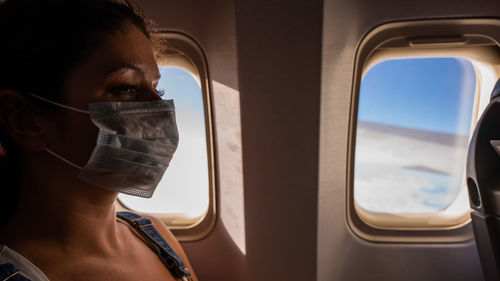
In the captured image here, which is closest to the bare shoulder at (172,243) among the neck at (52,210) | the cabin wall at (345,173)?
the neck at (52,210)

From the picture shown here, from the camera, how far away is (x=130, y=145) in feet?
3.36

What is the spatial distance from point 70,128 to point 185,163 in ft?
4.99

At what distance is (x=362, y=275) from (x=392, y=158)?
839mm

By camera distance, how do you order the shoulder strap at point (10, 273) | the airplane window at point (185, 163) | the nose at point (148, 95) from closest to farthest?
1. the shoulder strap at point (10, 273)
2. the nose at point (148, 95)
3. the airplane window at point (185, 163)

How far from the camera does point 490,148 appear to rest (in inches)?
63.0

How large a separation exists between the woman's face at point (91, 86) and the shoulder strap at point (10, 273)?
29cm

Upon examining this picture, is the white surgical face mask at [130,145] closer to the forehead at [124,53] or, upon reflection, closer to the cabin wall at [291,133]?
the forehead at [124,53]

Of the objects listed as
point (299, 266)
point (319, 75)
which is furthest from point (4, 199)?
point (299, 266)

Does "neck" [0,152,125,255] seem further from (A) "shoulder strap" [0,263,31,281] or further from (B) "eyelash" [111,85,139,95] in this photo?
(B) "eyelash" [111,85,139,95]

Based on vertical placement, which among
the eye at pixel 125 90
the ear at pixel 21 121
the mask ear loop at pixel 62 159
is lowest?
the mask ear loop at pixel 62 159

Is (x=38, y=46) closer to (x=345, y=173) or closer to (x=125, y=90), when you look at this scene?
(x=125, y=90)

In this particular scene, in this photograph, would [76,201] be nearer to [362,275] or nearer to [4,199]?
[4,199]

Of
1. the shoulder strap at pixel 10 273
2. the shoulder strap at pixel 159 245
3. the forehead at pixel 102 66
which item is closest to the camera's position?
the shoulder strap at pixel 10 273

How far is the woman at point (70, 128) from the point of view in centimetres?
88
